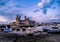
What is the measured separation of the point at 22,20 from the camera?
115 inches

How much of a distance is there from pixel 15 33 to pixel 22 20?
1.10 ft

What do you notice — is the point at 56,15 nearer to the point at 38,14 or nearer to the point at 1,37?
the point at 38,14

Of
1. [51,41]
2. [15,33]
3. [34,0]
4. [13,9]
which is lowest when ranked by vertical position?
[51,41]

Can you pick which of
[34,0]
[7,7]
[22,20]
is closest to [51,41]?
[22,20]

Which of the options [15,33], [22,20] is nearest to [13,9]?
[22,20]

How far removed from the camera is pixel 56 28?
9.53 ft

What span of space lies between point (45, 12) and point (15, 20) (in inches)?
27.7

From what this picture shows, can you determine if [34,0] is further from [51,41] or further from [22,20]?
[51,41]

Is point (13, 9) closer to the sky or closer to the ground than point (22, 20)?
closer to the sky

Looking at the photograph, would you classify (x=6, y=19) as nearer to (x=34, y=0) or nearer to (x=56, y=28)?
(x=34, y=0)

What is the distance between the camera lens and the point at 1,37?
299 centimetres

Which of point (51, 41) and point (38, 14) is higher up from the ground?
point (38, 14)

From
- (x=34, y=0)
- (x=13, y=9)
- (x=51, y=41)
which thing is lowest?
(x=51, y=41)

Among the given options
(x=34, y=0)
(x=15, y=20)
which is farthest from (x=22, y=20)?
(x=34, y=0)
